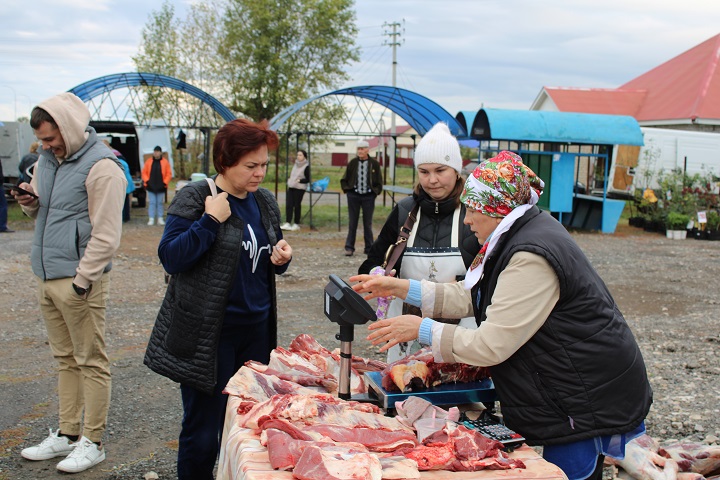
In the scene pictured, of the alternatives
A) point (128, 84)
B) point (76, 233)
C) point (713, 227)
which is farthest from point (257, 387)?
point (713, 227)

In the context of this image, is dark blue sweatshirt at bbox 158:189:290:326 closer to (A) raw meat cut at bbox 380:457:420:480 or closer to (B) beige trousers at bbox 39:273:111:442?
(B) beige trousers at bbox 39:273:111:442

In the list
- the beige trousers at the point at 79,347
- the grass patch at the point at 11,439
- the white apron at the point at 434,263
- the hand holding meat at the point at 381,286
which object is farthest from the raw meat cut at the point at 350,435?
the grass patch at the point at 11,439

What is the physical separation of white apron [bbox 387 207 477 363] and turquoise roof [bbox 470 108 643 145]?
12805 mm

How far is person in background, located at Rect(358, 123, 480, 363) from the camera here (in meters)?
3.63

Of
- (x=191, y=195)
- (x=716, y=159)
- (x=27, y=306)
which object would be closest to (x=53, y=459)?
(x=191, y=195)

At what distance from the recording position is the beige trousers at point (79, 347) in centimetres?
392

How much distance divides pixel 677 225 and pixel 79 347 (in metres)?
16.7

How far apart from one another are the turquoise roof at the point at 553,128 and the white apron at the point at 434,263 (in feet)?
42.0

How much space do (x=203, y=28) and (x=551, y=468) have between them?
35385 millimetres

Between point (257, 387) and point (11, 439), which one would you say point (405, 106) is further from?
point (257, 387)

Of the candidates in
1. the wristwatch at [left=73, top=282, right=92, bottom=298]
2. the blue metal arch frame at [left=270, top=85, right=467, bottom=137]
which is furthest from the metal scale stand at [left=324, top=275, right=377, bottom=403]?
the blue metal arch frame at [left=270, top=85, right=467, bottom=137]

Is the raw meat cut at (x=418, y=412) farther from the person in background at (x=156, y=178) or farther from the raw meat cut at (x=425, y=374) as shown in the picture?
the person in background at (x=156, y=178)

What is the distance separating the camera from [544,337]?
93.4 inches

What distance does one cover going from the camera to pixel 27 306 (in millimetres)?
8484
